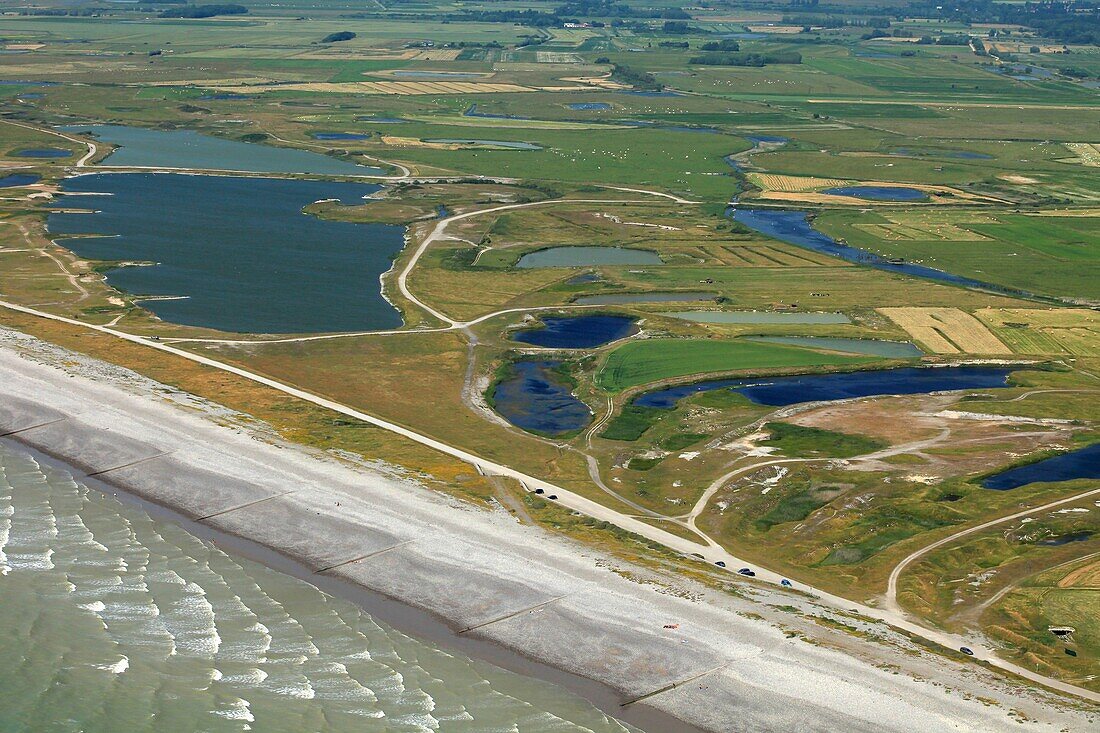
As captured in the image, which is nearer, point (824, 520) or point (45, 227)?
point (824, 520)

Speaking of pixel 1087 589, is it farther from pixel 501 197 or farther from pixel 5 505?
pixel 501 197

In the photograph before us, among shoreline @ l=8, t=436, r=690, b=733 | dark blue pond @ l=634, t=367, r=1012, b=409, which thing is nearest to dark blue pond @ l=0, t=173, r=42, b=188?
shoreline @ l=8, t=436, r=690, b=733

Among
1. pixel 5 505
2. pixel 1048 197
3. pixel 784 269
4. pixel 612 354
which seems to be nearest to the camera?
pixel 5 505

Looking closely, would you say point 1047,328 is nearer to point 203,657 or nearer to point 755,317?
point 755,317

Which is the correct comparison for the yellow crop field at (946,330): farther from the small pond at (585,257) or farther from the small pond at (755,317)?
the small pond at (585,257)

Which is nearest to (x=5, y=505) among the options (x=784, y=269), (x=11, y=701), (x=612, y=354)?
(x=11, y=701)

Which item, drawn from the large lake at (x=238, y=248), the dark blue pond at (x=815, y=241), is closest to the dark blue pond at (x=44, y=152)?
the large lake at (x=238, y=248)
